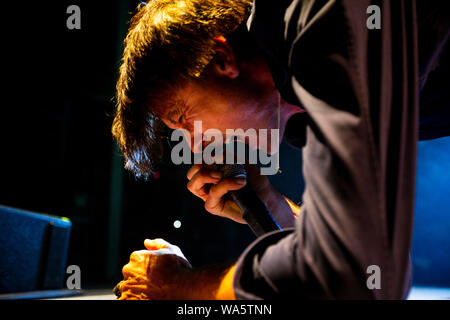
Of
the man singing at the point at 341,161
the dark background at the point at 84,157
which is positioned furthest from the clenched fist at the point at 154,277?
the dark background at the point at 84,157

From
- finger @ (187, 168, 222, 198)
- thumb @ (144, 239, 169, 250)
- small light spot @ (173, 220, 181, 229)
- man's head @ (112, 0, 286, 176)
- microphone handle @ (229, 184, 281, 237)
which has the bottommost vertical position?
small light spot @ (173, 220, 181, 229)

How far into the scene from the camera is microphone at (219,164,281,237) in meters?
0.74

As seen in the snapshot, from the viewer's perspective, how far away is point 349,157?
31cm

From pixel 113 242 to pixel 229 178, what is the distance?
209 cm

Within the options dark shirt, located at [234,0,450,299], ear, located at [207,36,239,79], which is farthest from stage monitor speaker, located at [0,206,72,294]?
dark shirt, located at [234,0,450,299]

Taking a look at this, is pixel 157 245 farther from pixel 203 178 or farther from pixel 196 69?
pixel 196 69

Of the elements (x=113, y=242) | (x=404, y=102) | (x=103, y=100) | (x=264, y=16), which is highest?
(x=103, y=100)

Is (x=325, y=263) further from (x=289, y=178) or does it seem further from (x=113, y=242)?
(x=113, y=242)

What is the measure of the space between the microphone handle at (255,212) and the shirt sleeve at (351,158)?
353 mm

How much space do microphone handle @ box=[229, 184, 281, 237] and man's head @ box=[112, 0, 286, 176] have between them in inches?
7.2

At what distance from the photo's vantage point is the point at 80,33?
240 centimetres

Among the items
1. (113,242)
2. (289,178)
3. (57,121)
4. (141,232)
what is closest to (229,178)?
(289,178)

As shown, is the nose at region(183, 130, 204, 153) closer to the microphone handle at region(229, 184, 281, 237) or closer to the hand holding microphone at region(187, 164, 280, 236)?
the hand holding microphone at region(187, 164, 280, 236)

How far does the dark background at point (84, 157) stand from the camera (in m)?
2.30
